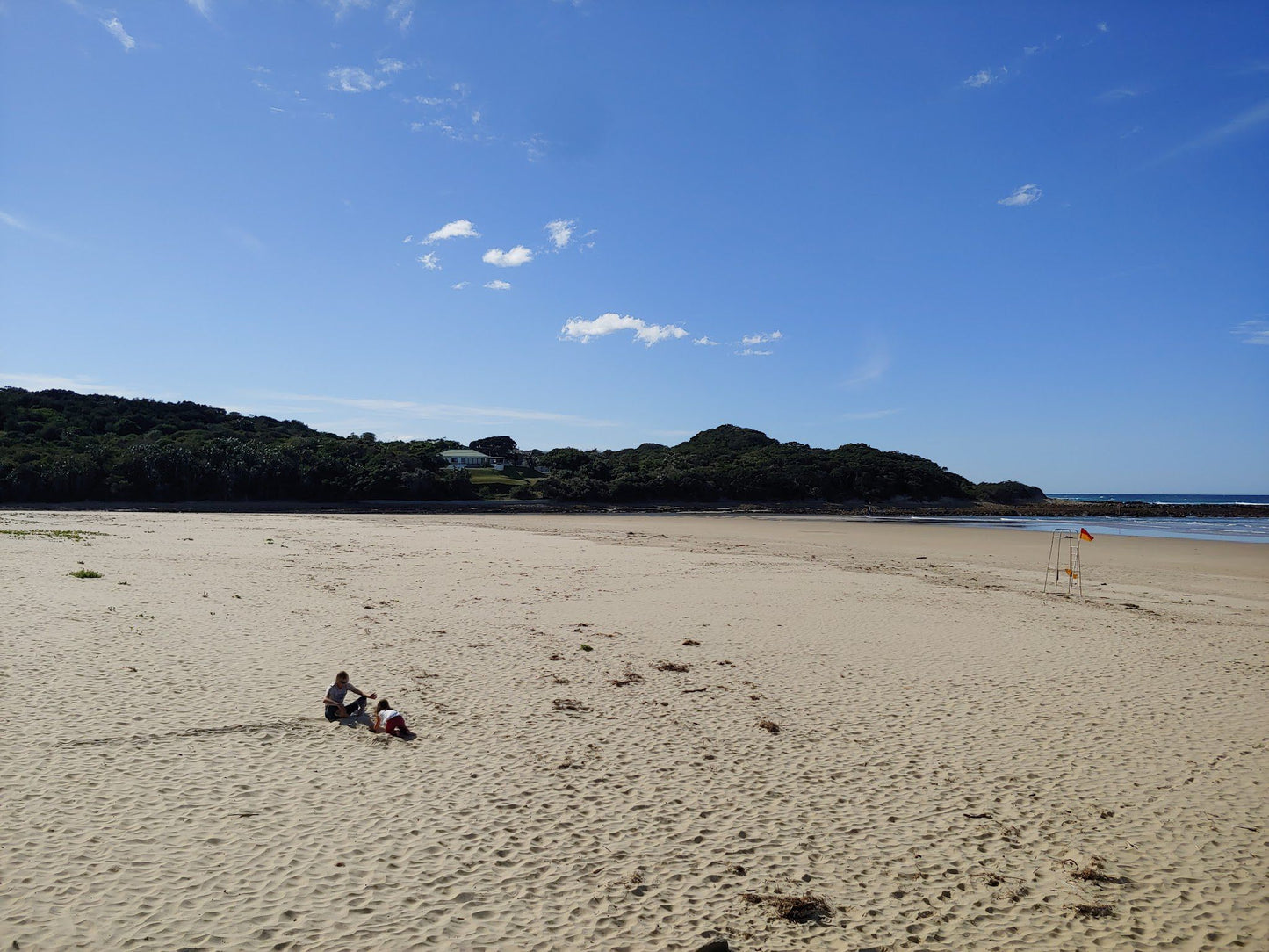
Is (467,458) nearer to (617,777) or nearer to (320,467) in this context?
(320,467)

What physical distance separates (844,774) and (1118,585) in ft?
69.7

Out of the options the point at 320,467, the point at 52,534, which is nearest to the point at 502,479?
the point at 320,467

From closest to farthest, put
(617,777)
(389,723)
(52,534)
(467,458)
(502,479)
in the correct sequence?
(617,777), (389,723), (52,534), (502,479), (467,458)

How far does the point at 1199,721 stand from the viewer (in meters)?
9.84

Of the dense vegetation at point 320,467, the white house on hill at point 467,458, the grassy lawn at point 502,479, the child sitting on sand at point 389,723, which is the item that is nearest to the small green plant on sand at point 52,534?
the child sitting on sand at point 389,723

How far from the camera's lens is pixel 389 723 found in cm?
830

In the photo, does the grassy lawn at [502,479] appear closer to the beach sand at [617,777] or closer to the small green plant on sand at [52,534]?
the small green plant on sand at [52,534]

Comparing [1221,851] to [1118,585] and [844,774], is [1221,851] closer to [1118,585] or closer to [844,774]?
[844,774]

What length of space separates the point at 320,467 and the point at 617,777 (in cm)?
7292

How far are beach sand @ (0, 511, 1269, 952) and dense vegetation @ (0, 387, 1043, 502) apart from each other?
53683 millimetres

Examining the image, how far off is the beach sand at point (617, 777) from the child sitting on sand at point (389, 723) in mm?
181

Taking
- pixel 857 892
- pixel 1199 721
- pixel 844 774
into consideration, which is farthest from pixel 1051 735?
pixel 857 892

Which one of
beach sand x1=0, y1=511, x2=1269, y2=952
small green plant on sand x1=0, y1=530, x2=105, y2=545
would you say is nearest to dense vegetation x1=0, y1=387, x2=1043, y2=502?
small green plant on sand x1=0, y1=530, x2=105, y2=545

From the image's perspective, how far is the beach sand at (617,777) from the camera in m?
5.21
